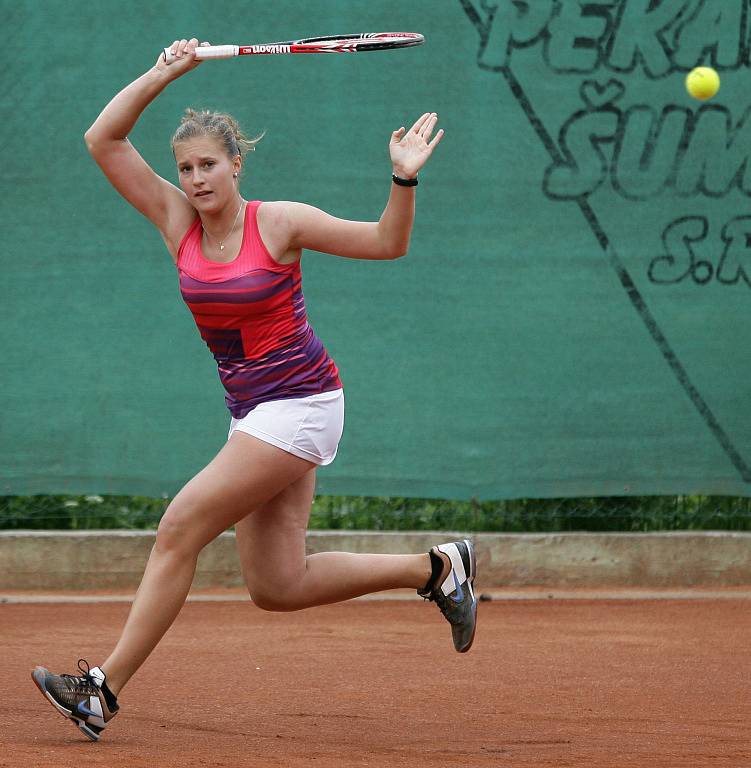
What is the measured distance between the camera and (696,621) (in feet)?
19.9

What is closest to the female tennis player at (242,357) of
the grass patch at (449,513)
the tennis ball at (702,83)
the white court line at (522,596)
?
the white court line at (522,596)

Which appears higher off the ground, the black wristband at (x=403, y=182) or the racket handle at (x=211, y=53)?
the racket handle at (x=211, y=53)

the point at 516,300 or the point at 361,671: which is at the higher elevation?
the point at 516,300

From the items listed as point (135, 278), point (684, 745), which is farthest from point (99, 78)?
point (684, 745)

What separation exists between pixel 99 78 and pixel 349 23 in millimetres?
1224

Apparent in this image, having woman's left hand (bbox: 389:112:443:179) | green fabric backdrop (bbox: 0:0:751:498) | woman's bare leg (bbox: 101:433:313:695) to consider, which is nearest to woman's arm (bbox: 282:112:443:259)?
woman's left hand (bbox: 389:112:443:179)

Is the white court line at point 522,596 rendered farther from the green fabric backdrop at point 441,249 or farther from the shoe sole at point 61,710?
the shoe sole at point 61,710

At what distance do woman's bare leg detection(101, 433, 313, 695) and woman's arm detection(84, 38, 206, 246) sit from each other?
2.40 ft

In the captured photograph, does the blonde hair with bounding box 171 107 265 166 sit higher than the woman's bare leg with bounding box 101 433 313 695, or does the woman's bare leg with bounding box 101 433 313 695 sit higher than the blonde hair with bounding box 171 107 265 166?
the blonde hair with bounding box 171 107 265 166

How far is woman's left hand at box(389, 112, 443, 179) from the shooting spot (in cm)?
365

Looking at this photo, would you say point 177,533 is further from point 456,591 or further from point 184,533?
point 456,591

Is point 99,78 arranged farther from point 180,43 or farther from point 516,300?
point 180,43

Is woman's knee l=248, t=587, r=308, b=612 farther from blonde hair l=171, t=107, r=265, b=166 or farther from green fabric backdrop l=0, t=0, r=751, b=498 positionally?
green fabric backdrop l=0, t=0, r=751, b=498

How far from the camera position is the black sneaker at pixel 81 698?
11.8 feet
